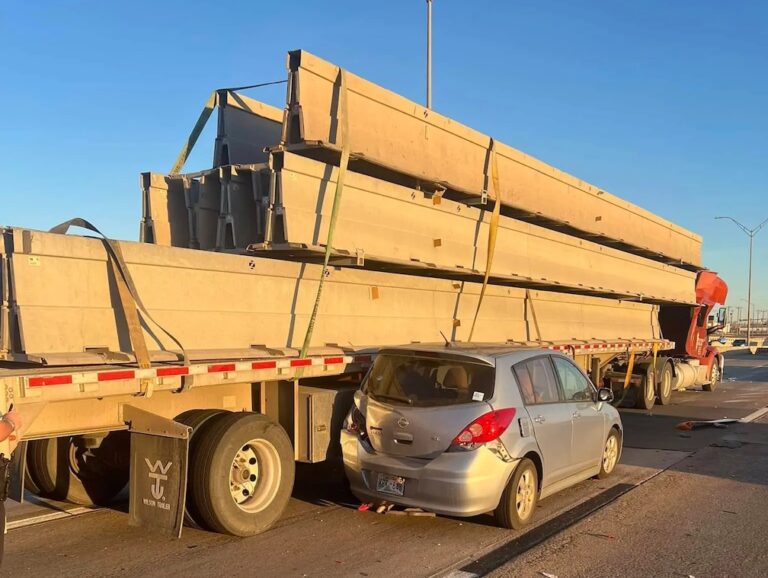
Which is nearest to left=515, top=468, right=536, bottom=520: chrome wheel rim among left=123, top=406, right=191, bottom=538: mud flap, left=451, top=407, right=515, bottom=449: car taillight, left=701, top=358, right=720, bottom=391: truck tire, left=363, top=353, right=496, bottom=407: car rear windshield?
left=451, top=407, right=515, bottom=449: car taillight

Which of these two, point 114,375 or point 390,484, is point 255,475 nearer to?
point 390,484

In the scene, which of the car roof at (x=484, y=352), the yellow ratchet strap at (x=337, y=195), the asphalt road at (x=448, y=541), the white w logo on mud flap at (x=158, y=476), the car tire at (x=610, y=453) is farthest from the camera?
the car tire at (x=610, y=453)

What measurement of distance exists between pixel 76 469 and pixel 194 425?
1.86 metres

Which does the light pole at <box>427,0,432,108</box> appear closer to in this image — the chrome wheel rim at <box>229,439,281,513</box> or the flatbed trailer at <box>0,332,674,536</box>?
the flatbed trailer at <box>0,332,674,536</box>

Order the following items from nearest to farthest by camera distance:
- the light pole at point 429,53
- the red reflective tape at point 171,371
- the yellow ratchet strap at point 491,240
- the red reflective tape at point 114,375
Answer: the red reflective tape at point 114,375 < the red reflective tape at point 171,371 < the yellow ratchet strap at point 491,240 < the light pole at point 429,53

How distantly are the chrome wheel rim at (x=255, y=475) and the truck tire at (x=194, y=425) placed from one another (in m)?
0.33

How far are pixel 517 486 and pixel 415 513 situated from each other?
90cm

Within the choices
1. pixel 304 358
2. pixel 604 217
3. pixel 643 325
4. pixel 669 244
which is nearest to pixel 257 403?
pixel 304 358

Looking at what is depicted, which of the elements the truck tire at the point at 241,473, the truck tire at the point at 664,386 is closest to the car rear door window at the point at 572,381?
the truck tire at the point at 241,473

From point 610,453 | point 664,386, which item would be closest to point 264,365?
point 610,453

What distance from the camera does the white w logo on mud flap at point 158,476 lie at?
5.29 m

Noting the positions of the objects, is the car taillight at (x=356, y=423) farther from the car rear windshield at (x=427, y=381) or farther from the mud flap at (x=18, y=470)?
the mud flap at (x=18, y=470)

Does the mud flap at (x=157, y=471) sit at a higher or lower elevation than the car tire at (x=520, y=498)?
higher

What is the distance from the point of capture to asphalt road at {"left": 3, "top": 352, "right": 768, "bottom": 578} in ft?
16.4
